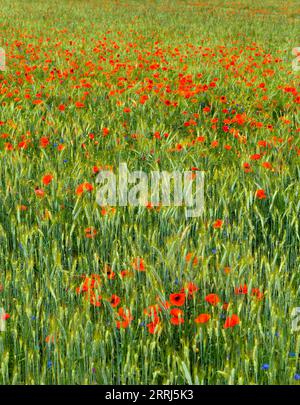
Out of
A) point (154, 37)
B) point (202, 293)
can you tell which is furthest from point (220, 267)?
point (154, 37)

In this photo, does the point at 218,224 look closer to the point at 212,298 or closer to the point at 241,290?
the point at 241,290

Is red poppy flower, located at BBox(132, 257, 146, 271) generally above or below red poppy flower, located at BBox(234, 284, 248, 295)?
above

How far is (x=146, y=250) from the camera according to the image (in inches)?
104

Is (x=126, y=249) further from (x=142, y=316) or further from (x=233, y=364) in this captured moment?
(x=233, y=364)

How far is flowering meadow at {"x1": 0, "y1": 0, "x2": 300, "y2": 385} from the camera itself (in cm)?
181

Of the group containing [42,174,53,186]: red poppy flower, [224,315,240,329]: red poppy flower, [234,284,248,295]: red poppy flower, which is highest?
[42,174,53,186]: red poppy flower

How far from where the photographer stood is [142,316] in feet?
6.56

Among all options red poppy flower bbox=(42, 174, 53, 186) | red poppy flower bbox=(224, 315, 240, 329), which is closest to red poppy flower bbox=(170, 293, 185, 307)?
red poppy flower bbox=(224, 315, 240, 329)

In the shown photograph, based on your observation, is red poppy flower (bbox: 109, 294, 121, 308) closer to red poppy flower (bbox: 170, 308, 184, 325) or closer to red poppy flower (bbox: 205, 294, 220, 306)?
red poppy flower (bbox: 170, 308, 184, 325)

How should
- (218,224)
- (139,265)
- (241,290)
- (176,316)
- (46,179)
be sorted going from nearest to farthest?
(176,316) → (241,290) → (139,265) → (218,224) → (46,179)

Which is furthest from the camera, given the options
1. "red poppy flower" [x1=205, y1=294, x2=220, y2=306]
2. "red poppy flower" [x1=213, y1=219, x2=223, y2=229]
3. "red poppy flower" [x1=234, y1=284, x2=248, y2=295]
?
"red poppy flower" [x1=213, y1=219, x2=223, y2=229]

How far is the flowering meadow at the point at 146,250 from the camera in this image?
1.81 m

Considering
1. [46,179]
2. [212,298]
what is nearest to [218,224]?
[212,298]
